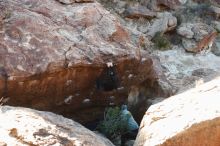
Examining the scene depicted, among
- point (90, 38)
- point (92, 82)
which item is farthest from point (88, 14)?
point (92, 82)

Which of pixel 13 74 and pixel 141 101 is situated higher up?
pixel 13 74

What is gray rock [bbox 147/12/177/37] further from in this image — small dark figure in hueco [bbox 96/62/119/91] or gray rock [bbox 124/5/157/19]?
small dark figure in hueco [bbox 96/62/119/91]

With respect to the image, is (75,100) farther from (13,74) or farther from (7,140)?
(7,140)

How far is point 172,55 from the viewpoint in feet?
24.3

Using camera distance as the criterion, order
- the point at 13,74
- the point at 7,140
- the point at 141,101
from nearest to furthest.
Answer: the point at 7,140 → the point at 13,74 → the point at 141,101

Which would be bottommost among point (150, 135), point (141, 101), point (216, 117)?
point (141, 101)

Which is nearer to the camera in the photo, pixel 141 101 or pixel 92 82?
pixel 92 82

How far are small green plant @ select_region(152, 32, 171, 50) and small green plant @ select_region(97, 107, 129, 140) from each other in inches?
105

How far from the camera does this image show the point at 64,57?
5035mm

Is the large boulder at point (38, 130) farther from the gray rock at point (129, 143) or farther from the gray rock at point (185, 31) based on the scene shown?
the gray rock at point (185, 31)

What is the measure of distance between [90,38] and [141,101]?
143cm

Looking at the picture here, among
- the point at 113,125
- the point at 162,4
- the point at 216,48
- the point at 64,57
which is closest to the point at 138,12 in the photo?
the point at 162,4

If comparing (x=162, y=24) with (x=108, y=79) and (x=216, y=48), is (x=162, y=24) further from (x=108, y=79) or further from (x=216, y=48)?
(x=108, y=79)

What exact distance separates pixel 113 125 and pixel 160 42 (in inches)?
116
